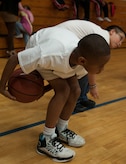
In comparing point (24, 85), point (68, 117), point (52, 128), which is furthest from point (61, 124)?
point (24, 85)

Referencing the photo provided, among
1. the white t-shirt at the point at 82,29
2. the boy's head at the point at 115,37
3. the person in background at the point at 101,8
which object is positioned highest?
the white t-shirt at the point at 82,29

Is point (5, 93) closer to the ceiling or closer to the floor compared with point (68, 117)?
closer to the ceiling

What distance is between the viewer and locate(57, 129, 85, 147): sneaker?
171cm

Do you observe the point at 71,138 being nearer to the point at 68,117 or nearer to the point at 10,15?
the point at 68,117

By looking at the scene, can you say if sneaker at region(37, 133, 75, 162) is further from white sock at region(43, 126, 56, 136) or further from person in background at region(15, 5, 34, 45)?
person in background at region(15, 5, 34, 45)

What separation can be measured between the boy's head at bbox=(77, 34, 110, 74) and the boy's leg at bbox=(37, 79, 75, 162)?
0.82ft

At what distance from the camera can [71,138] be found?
67.7 inches

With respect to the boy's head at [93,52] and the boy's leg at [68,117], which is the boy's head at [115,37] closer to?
the boy's leg at [68,117]

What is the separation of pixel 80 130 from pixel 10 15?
2.68 m

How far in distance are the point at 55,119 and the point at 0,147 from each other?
0.37 meters

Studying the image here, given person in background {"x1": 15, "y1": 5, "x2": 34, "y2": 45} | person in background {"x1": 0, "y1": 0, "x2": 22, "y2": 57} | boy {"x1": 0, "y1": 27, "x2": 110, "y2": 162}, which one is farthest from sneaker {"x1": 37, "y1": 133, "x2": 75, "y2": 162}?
person in background {"x1": 15, "y1": 5, "x2": 34, "y2": 45}

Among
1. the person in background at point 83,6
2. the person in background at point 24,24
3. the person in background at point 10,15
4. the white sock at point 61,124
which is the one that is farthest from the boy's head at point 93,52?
the person in background at point 83,6

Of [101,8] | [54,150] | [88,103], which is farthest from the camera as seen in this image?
[101,8]

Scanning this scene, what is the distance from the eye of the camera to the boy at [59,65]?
135 cm
